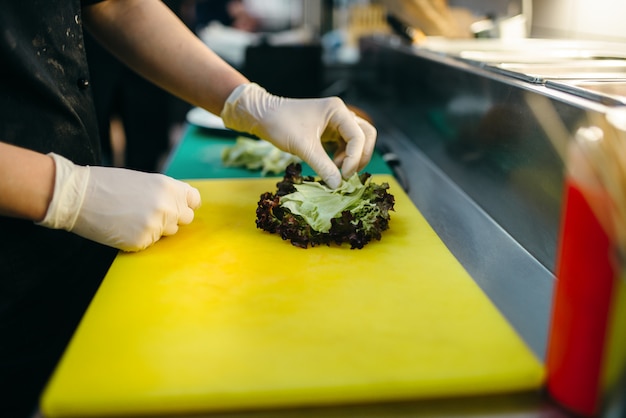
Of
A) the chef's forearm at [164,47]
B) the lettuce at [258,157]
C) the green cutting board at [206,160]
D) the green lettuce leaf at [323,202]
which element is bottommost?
the green cutting board at [206,160]

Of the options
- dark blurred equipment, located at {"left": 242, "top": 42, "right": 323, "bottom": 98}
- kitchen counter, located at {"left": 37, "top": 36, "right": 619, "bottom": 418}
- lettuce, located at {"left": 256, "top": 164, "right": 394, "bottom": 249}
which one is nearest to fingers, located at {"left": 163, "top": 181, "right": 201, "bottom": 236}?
lettuce, located at {"left": 256, "top": 164, "right": 394, "bottom": 249}

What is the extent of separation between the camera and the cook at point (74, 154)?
3.69ft

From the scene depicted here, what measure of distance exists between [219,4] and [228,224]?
18.1ft

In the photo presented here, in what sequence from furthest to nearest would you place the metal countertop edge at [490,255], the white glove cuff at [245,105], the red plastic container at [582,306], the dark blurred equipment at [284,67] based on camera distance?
the dark blurred equipment at [284,67] < the white glove cuff at [245,105] < the metal countertop edge at [490,255] < the red plastic container at [582,306]

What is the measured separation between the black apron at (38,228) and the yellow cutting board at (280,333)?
9.0 inches

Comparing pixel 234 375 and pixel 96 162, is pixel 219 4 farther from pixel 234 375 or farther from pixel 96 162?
pixel 234 375

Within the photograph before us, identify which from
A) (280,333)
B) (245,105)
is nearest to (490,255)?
(280,333)

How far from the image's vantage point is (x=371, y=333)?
89 centimetres

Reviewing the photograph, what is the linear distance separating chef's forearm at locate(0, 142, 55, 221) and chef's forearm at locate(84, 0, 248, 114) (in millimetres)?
650

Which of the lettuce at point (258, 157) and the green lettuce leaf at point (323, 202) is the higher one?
the green lettuce leaf at point (323, 202)

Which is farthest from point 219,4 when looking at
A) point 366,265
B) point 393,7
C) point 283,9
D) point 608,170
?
point 608,170

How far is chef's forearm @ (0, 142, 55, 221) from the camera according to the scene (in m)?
1.01

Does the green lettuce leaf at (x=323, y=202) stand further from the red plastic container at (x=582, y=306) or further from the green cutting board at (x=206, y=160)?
the red plastic container at (x=582, y=306)

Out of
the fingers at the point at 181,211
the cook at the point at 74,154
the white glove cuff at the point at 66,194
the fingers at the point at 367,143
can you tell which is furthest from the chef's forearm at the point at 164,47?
the white glove cuff at the point at 66,194
